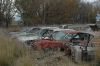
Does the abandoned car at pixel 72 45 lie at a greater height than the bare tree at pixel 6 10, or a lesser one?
lesser

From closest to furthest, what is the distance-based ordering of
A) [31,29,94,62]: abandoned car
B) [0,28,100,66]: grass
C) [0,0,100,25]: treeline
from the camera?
1. [0,28,100,66]: grass
2. [31,29,94,62]: abandoned car
3. [0,0,100,25]: treeline

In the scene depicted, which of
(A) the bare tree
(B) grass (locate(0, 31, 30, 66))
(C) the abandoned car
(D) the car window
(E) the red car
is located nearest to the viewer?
(B) grass (locate(0, 31, 30, 66))

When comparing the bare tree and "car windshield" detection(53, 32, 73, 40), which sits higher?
the bare tree

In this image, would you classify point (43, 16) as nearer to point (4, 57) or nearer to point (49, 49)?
point (49, 49)

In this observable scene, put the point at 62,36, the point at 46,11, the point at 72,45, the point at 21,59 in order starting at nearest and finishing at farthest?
the point at 21,59 < the point at 72,45 < the point at 62,36 < the point at 46,11

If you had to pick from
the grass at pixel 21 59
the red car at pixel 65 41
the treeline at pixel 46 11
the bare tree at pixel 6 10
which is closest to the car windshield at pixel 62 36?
the red car at pixel 65 41

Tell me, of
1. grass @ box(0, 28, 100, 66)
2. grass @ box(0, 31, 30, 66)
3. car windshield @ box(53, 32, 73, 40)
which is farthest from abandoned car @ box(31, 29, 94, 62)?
grass @ box(0, 31, 30, 66)

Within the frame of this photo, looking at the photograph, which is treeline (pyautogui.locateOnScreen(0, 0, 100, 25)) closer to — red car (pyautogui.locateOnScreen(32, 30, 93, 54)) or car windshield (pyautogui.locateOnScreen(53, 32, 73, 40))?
car windshield (pyautogui.locateOnScreen(53, 32, 73, 40))

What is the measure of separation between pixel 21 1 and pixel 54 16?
8002 millimetres

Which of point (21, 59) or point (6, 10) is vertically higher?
point (6, 10)

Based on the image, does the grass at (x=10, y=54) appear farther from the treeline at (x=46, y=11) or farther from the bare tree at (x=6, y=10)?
the treeline at (x=46, y=11)

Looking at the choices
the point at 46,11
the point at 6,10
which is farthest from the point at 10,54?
the point at 46,11

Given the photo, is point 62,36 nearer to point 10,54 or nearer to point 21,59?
point 10,54

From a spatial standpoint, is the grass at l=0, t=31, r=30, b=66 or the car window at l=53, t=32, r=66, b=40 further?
the car window at l=53, t=32, r=66, b=40
